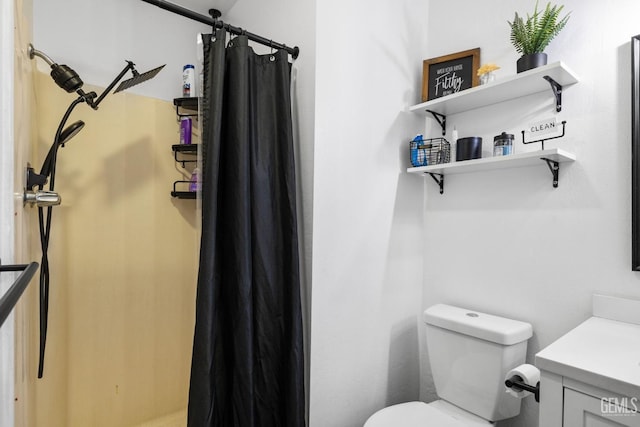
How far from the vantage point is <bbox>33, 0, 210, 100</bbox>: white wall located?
1.62 metres

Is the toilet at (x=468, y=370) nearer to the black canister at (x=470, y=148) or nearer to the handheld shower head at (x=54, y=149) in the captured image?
the black canister at (x=470, y=148)

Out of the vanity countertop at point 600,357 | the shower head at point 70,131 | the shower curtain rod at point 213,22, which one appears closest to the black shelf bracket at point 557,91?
the vanity countertop at point 600,357

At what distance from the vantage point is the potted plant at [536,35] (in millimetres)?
1300

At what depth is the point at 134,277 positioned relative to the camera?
1846 millimetres

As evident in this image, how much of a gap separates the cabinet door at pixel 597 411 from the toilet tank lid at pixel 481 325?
0.48 m

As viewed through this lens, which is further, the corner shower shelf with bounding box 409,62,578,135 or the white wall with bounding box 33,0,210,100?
the white wall with bounding box 33,0,210,100

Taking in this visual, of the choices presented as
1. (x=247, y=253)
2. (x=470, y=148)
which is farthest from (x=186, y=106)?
(x=470, y=148)

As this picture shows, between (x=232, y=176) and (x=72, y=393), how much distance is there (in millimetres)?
1391

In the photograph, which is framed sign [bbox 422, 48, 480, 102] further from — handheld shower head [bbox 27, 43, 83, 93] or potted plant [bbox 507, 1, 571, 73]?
handheld shower head [bbox 27, 43, 83, 93]

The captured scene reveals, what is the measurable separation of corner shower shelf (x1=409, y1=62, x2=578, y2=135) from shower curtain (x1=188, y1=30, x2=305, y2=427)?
77cm

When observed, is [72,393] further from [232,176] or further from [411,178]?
[411,178]

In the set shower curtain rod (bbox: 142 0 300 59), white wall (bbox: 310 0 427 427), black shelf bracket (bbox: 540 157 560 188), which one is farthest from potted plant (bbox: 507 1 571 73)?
shower curtain rod (bbox: 142 0 300 59)

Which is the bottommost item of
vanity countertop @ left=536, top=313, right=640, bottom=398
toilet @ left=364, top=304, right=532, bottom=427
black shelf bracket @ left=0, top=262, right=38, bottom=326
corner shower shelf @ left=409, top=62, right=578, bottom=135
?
toilet @ left=364, top=304, right=532, bottom=427

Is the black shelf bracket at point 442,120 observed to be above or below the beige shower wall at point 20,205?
above
